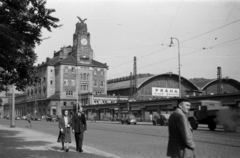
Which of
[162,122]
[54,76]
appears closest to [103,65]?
[54,76]

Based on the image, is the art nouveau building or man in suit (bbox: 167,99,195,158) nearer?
man in suit (bbox: 167,99,195,158)

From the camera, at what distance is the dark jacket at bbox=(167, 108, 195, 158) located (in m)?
5.45

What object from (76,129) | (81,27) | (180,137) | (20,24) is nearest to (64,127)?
(76,129)

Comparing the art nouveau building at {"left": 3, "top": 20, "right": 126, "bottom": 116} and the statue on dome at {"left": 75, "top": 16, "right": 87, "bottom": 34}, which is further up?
the statue on dome at {"left": 75, "top": 16, "right": 87, "bottom": 34}

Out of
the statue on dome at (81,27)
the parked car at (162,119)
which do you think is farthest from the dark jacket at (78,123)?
the statue on dome at (81,27)

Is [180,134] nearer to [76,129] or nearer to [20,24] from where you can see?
[20,24]

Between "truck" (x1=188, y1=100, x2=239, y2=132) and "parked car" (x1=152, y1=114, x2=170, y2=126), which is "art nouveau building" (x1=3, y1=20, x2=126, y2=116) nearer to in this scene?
"parked car" (x1=152, y1=114, x2=170, y2=126)

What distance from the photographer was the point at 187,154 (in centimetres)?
548

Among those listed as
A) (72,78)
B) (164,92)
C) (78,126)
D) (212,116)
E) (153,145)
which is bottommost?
(153,145)

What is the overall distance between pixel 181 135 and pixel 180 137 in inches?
3.9

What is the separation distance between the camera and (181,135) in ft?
18.0

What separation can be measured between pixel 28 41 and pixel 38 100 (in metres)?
109

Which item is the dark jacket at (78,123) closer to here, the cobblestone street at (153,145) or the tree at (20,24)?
the cobblestone street at (153,145)

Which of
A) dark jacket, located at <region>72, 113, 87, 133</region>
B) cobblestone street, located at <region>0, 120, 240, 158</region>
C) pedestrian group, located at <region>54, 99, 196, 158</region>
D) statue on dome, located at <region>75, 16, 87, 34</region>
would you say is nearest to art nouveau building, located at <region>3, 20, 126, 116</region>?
statue on dome, located at <region>75, 16, 87, 34</region>
